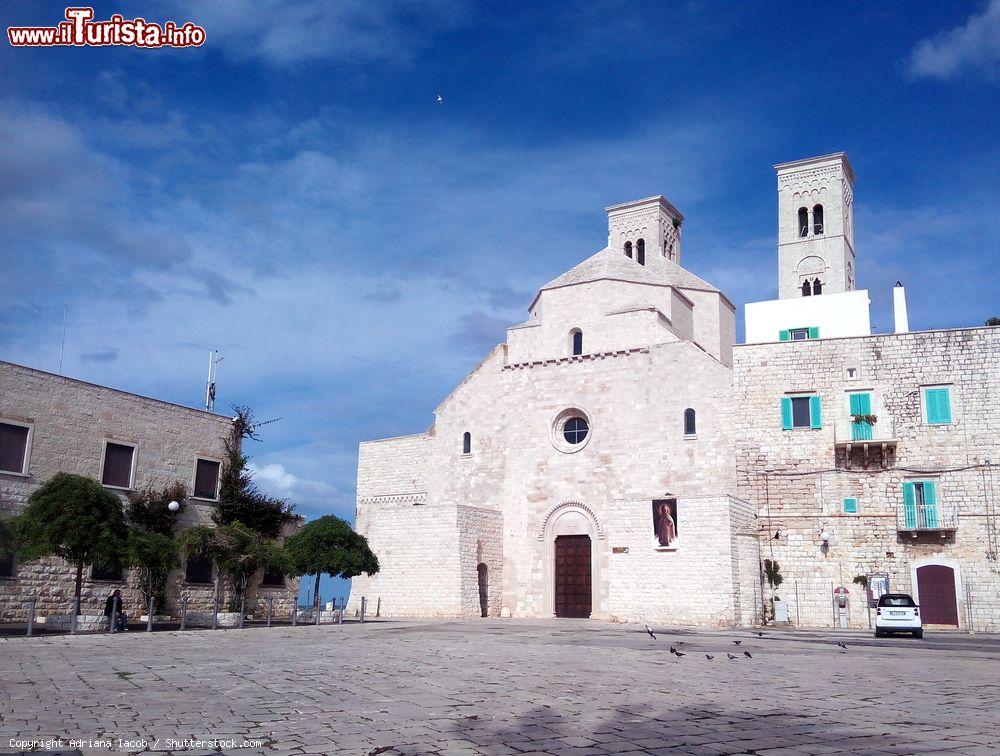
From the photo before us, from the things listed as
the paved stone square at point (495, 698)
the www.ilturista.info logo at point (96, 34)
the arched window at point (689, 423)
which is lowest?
the paved stone square at point (495, 698)

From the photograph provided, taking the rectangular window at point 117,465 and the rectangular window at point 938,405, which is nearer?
the rectangular window at point 117,465

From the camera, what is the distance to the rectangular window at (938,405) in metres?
26.2

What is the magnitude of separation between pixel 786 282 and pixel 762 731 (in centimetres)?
4150

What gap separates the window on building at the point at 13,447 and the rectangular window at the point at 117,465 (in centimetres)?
230

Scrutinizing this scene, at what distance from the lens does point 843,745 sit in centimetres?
694

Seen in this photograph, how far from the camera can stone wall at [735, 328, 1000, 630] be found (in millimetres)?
25438

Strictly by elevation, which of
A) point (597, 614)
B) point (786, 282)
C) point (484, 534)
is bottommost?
point (597, 614)

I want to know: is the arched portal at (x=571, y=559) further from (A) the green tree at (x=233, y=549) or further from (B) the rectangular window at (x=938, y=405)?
(B) the rectangular window at (x=938, y=405)

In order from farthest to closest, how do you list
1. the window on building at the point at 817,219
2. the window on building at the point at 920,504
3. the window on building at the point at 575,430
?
the window on building at the point at 817,219 < the window on building at the point at 575,430 < the window on building at the point at 920,504

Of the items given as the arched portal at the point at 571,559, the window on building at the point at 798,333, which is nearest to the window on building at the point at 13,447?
the arched portal at the point at 571,559

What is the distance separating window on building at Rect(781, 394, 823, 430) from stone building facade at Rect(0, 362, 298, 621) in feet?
57.1

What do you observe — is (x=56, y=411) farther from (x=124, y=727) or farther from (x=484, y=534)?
(x=124, y=727)

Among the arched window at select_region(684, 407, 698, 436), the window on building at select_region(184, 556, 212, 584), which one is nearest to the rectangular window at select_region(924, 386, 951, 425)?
the arched window at select_region(684, 407, 698, 436)

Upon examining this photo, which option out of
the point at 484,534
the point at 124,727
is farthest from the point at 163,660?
the point at 484,534
